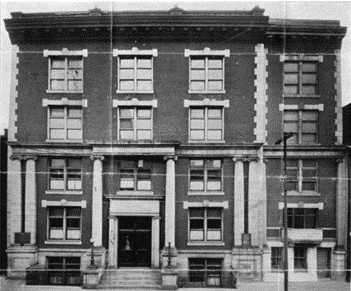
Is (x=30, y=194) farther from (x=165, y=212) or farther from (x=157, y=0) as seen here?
(x=157, y=0)

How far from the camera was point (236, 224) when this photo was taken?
44.0ft

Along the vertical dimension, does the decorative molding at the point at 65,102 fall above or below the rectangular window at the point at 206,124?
above

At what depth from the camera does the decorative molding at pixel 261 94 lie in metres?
13.4

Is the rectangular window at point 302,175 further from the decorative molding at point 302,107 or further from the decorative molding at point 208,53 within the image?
the decorative molding at point 208,53

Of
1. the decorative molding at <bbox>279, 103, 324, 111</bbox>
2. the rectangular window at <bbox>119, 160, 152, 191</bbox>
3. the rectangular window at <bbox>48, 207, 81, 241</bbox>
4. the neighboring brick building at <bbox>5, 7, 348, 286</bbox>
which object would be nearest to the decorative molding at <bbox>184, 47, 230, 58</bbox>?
the neighboring brick building at <bbox>5, 7, 348, 286</bbox>

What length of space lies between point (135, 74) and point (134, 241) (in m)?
7.46

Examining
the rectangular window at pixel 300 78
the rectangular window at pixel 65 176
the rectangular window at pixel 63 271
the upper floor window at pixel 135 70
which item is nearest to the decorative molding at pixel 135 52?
the upper floor window at pixel 135 70

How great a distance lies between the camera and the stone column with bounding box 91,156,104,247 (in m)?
12.9

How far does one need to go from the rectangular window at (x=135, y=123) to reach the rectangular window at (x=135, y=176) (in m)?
1.20

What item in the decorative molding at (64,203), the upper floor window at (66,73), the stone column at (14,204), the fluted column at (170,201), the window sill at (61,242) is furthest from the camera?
the fluted column at (170,201)

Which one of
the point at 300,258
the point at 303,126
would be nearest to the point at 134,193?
the point at 300,258

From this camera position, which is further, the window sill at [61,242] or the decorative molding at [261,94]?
the decorative molding at [261,94]

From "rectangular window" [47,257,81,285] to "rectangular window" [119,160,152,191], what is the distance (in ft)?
12.3

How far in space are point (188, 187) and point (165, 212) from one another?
1.50m
